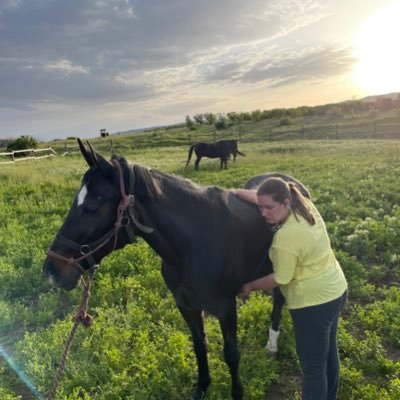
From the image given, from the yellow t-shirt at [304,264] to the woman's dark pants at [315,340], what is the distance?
77mm

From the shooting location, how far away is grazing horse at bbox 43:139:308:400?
260 centimetres

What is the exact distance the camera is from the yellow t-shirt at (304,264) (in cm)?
262

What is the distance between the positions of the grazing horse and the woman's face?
0.52m

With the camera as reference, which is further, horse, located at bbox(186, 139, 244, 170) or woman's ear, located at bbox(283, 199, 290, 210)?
horse, located at bbox(186, 139, 244, 170)

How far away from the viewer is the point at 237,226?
3205 millimetres

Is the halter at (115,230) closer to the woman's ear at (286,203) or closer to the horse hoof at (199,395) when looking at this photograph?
the woman's ear at (286,203)

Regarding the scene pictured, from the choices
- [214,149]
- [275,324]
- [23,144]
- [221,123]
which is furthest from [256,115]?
[275,324]

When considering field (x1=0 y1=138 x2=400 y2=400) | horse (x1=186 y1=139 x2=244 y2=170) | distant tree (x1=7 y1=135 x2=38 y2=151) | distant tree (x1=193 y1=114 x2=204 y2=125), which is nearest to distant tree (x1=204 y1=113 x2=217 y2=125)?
distant tree (x1=193 y1=114 x2=204 y2=125)

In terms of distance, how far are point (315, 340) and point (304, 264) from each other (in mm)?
603

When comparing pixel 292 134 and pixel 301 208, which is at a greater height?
pixel 292 134

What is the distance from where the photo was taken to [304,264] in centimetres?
270

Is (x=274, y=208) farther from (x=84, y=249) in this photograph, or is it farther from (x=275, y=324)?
(x=275, y=324)

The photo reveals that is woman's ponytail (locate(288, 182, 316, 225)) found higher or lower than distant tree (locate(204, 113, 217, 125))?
lower

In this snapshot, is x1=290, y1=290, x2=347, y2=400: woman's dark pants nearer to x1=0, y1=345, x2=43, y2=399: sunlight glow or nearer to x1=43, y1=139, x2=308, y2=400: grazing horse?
x1=43, y1=139, x2=308, y2=400: grazing horse
